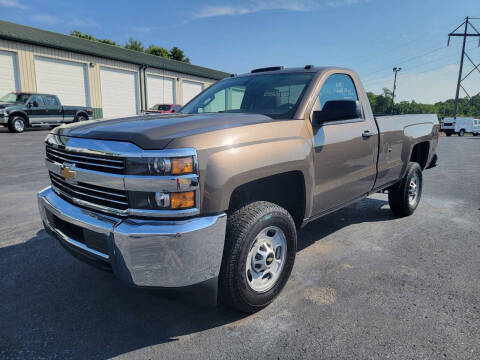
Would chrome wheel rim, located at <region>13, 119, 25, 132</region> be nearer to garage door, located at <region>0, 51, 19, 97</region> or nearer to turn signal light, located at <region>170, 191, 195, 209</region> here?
garage door, located at <region>0, 51, 19, 97</region>

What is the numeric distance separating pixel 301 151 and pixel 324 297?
3.90 feet

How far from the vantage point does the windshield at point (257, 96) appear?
3.12 m

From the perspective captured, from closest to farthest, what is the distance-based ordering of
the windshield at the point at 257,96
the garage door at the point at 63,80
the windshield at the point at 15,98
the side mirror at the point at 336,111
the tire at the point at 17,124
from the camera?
1. the side mirror at the point at 336,111
2. the windshield at the point at 257,96
3. the tire at the point at 17,124
4. the windshield at the point at 15,98
5. the garage door at the point at 63,80

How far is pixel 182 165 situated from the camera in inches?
78.3

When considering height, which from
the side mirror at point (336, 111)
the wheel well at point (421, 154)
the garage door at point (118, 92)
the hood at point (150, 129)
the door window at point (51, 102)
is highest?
the garage door at point (118, 92)

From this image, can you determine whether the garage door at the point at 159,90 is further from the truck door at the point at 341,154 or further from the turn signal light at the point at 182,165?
the turn signal light at the point at 182,165

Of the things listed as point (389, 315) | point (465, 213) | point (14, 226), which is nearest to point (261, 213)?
point (389, 315)

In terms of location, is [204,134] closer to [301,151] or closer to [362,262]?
[301,151]

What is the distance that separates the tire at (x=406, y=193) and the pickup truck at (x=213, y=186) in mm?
1537

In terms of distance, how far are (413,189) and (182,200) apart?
4189 mm

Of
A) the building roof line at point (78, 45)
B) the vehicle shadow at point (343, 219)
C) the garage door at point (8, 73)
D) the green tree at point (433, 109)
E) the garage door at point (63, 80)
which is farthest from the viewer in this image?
the green tree at point (433, 109)

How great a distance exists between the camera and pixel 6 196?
566 cm

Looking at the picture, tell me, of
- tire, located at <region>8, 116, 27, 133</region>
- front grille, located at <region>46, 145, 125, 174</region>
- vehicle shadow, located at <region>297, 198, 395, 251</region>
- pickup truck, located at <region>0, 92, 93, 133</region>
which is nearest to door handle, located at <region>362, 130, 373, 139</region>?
vehicle shadow, located at <region>297, 198, 395, 251</region>

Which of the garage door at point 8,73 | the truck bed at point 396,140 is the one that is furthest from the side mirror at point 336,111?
the garage door at point 8,73
